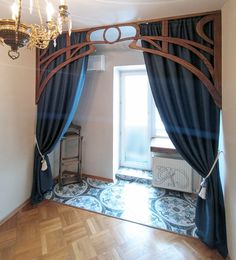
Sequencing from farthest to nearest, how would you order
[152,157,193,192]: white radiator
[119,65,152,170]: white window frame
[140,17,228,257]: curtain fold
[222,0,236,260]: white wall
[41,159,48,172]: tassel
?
[119,65,152,170]: white window frame < [152,157,193,192]: white radiator < [41,159,48,172]: tassel < [140,17,228,257]: curtain fold < [222,0,236,260]: white wall

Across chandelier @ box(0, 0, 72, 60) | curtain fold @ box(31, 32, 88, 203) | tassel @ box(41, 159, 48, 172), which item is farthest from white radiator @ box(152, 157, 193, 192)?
chandelier @ box(0, 0, 72, 60)

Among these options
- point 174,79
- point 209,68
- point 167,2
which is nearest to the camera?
point 167,2

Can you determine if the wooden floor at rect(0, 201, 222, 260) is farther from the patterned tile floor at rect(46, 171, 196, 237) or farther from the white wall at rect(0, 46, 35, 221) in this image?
the white wall at rect(0, 46, 35, 221)

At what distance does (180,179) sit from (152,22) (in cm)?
229

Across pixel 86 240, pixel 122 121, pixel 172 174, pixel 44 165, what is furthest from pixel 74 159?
pixel 172 174

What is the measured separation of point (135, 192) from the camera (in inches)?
120

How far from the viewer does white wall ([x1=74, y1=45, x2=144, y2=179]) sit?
3.27 m

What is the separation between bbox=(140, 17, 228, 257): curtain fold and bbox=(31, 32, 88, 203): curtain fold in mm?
931

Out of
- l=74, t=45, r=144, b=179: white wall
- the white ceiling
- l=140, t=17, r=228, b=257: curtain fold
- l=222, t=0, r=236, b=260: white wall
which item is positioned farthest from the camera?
l=74, t=45, r=144, b=179: white wall

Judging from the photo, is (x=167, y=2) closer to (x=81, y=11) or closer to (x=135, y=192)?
(x=81, y=11)

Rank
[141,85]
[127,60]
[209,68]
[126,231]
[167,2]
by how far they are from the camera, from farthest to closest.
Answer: [141,85] → [127,60] → [126,231] → [209,68] → [167,2]

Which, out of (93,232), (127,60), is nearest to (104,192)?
(93,232)

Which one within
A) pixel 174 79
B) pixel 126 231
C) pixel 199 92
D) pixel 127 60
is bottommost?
pixel 126 231

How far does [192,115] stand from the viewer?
1971 millimetres
